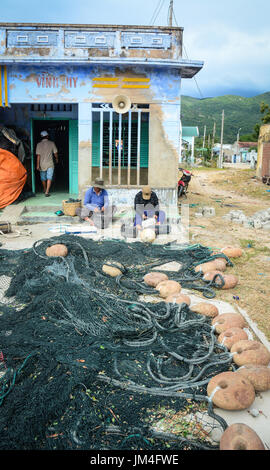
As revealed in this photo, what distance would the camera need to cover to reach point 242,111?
374ft

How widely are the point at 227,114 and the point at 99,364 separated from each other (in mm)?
117971

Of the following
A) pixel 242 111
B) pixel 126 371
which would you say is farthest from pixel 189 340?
pixel 242 111

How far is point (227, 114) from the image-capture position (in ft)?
367

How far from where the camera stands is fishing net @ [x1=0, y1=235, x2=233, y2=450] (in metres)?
2.52

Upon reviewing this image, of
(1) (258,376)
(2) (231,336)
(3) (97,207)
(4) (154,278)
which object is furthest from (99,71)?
(1) (258,376)

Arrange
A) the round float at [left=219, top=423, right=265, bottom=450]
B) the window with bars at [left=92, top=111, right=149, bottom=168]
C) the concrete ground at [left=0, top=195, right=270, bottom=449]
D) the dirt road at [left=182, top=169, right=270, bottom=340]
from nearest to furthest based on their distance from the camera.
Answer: the round float at [left=219, top=423, right=265, bottom=450], the concrete ground at [left=0, top=195, right=270, bottom=449], the dirt road at [left=182, top=169, right=270, bottom=340], the window with bars at [left=92, top=111, right=149, bottom=168]

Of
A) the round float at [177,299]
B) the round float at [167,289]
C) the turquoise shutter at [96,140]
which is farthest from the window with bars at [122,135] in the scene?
the round float at [177,299]

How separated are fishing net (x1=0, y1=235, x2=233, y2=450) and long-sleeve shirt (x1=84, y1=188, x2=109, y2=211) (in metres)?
3.41

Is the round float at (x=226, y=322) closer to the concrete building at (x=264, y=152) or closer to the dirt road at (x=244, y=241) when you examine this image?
the dirt road at (x=244, y=241)

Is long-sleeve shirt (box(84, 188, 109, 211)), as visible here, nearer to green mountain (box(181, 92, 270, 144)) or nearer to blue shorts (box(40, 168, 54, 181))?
blue shorts (box(40, 168, 54, 181))

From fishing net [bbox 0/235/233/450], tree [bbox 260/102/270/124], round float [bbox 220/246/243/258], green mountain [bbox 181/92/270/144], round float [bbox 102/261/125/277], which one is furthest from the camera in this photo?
green mountain [bbox 181/92/270/144]

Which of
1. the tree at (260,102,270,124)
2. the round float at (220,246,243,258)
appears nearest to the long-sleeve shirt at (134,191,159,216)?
the round float at (220,246,243,258)

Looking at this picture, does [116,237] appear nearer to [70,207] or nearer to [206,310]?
[70,207]
